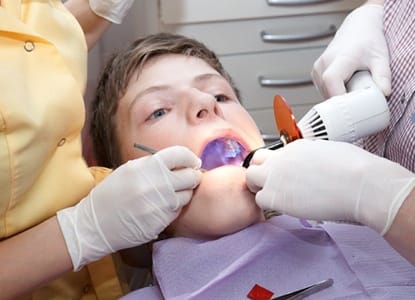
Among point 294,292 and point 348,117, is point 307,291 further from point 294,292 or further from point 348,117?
point 348,117

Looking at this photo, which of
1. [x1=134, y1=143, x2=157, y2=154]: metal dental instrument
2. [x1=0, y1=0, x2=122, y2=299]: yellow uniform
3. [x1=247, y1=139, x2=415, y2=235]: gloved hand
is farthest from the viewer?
[x1=134, y1=143, x2=157, y2=154]: metal dental instrument

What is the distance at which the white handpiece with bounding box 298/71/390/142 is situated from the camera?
1187 mm

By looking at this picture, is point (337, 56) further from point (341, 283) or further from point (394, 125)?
point (341, 283)

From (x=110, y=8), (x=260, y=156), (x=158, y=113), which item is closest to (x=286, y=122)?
(x=260, y=156)

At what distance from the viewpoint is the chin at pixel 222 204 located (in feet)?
3.88

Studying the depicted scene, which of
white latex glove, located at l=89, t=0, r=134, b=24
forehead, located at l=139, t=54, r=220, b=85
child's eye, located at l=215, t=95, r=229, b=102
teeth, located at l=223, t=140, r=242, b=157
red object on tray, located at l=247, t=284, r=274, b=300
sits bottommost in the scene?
red object on tray, located at l=247, t=284, r=274, b=300

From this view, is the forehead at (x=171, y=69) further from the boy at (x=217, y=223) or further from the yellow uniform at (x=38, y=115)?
the yellow uniform at (x=38, y=115)

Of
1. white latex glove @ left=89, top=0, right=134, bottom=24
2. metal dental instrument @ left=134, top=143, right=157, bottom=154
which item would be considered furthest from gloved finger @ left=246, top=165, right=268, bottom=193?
white latex glove @ left=89, top=0, right=134, bottom=24

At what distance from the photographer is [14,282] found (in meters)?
1.11

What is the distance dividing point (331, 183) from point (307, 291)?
0.22m

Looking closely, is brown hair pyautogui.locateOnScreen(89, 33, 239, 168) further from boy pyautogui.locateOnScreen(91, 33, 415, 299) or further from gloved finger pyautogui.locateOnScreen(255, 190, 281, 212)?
gloved finger pyautogui.locateOnScreen(255, 190, 281, 212)

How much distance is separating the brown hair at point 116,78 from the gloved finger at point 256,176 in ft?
1.33

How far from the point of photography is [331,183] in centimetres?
101

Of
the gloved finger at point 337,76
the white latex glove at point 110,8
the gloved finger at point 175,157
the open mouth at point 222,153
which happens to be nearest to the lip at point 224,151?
the open mouth at point 222,153
